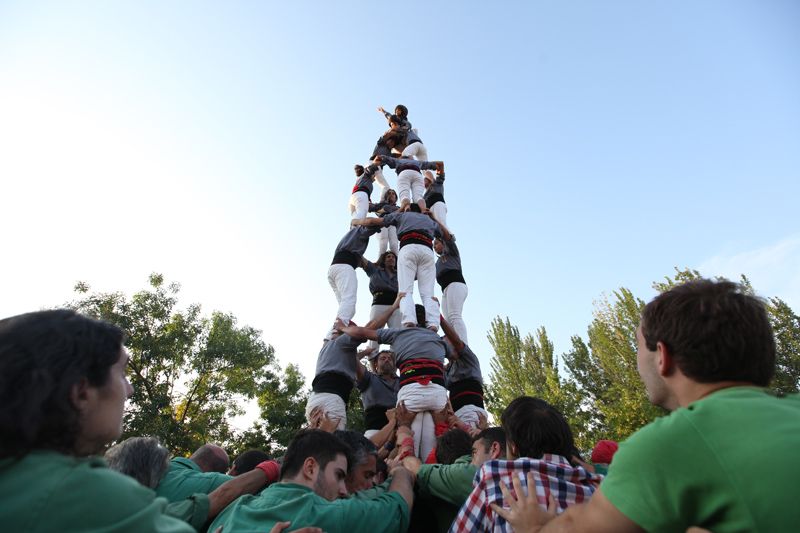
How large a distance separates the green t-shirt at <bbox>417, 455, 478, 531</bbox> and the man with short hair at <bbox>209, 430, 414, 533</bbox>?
189mm

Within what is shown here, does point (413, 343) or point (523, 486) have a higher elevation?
point (413, 343)

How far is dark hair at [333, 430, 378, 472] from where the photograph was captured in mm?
3117

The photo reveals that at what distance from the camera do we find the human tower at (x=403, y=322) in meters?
5.61

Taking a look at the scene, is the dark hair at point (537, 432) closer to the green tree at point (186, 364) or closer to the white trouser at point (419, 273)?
the white trouser at point (419, 273)

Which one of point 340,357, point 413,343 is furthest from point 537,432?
point 340,357

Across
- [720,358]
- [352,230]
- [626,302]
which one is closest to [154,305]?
[352,230]

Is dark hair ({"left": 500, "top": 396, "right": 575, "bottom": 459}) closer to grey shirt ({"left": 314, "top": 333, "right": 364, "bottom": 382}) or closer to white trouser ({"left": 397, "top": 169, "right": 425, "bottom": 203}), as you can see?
grey shirt ({"left": 314, "top": 333, "right": 364, "bottom": 382})

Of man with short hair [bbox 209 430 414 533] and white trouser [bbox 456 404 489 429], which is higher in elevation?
white trouser [bbox 456 404 489 429]

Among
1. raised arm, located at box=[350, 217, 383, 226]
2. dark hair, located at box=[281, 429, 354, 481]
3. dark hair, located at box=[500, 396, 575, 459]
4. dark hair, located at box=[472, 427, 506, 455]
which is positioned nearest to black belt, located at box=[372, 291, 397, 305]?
raised arm, located at box=[350, 217, 383, 226]

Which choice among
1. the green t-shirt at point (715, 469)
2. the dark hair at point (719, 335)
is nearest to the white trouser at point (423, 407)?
the dark hair at point (719, 335)

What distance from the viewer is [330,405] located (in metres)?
5.91

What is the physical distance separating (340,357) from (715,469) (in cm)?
527

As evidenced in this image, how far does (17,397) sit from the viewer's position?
1.21 meters

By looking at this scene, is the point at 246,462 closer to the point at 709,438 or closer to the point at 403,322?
the point at 403,322
